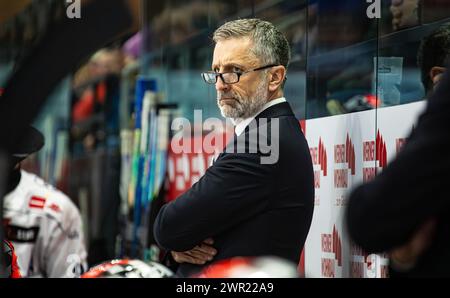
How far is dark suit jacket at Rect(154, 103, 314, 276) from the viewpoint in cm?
308

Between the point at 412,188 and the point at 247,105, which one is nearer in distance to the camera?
the point at 412,188

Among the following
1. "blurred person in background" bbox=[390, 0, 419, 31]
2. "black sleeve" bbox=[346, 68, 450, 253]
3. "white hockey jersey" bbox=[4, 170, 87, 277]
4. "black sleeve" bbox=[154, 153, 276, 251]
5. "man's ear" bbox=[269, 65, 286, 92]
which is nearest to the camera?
"black sleeve" bbox=[346, 68, 450, 253]

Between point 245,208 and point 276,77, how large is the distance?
1.84 feet

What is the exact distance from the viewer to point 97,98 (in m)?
8.37

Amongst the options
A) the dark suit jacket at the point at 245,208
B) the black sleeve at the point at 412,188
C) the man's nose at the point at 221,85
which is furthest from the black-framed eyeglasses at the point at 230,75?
the black sleeve at the point at 412,188

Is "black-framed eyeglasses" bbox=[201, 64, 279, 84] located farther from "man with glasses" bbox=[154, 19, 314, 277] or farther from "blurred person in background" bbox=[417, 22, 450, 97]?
"blurred person in background" bbox=[417, 22, 450, 97]

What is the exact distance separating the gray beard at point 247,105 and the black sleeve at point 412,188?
163cm

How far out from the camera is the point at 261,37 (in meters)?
3.42

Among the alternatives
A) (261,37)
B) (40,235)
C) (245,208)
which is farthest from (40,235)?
(245,208)

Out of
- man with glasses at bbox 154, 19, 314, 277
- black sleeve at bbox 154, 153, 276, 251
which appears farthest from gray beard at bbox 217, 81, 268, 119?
black sleeve at bbox 154, 153, 276, 251

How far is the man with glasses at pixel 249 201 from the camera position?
3.09 meters

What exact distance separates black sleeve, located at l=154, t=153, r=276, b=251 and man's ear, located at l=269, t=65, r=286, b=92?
1.14ft

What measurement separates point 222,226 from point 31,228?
6.39 ft

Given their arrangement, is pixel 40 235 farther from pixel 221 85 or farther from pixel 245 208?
pixel 245 208
